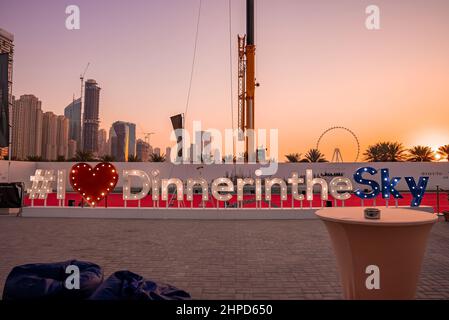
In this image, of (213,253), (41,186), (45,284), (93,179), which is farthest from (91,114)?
(45,284)

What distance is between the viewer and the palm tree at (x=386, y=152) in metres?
54.8

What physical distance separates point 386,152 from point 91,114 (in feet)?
495

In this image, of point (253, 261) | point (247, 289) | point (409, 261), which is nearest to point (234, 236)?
point (253, 261)

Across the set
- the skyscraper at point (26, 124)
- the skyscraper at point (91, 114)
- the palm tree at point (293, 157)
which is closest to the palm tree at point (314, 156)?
the palm tree at point (293, 157)

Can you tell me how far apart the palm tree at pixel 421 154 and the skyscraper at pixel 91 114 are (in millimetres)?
136110

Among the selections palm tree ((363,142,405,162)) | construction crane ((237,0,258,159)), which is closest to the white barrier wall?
construction crane ((237,0,258,159))

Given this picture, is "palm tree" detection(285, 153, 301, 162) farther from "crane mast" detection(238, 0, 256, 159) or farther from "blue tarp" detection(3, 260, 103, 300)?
"blue tarp" detection(3, 260, 103, 300)

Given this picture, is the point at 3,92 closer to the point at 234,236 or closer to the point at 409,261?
the point at 234,236

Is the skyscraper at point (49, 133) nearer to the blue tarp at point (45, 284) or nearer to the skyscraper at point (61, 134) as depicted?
the skyscraper at point (61, 134)

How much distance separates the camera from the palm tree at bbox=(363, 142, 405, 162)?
180 feet

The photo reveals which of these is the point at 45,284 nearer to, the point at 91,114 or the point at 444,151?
the point at 444,151

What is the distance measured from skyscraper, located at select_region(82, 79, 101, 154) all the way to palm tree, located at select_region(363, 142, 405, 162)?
130 metres

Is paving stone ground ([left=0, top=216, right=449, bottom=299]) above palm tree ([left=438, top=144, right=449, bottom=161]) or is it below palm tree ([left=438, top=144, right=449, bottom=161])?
below

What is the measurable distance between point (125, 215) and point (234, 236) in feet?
21.6
